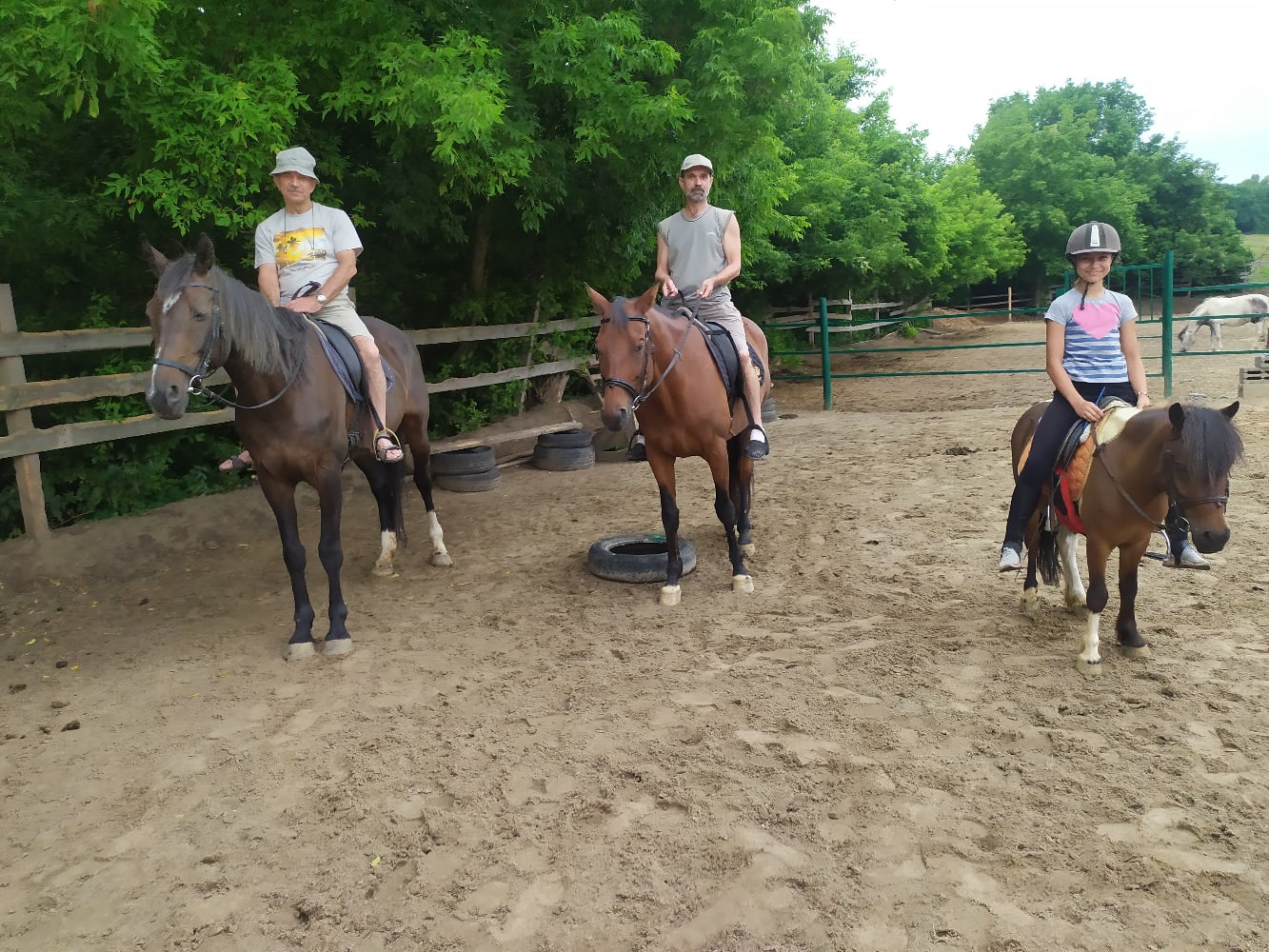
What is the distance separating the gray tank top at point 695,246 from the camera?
17.1 ft

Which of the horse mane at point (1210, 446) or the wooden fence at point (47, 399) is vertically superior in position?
the wooden fence at point (47, 399)

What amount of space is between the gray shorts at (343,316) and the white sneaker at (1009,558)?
12.4 feet

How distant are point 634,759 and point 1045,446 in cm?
248

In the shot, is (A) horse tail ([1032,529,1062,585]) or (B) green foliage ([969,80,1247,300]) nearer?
(A) horse tail ([1032,529,1062,585])

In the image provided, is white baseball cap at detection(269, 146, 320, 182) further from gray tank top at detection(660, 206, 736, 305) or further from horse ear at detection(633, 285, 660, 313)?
gray tank top at detection(660, 206, 736, 305)

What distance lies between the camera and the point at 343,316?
5.01 metres

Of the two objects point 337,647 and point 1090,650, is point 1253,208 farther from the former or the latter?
point 337,647

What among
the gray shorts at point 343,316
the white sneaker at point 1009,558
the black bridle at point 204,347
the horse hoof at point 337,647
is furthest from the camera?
the gray shorts at point 343,316

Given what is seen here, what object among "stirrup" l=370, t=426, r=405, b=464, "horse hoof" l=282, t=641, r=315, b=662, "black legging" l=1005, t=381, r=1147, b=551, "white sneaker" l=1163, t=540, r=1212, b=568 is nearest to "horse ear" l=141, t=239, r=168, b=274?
"stirrup" l=370, t=426, r=405, b=464

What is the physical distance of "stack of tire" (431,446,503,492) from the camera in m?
8.21

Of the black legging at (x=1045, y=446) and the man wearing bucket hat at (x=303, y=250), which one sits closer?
the black legging at (x=1045, y=446)

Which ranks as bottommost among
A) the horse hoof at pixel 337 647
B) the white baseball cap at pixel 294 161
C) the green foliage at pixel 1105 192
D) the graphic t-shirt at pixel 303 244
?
the horse hoof at pixel 337 647

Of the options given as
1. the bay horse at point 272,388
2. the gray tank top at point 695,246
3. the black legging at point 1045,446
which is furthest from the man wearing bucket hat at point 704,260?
the bay horse at point 272,388

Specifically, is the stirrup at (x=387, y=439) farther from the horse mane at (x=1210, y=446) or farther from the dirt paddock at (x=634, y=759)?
the horse mane at (x=1210, y=446)
